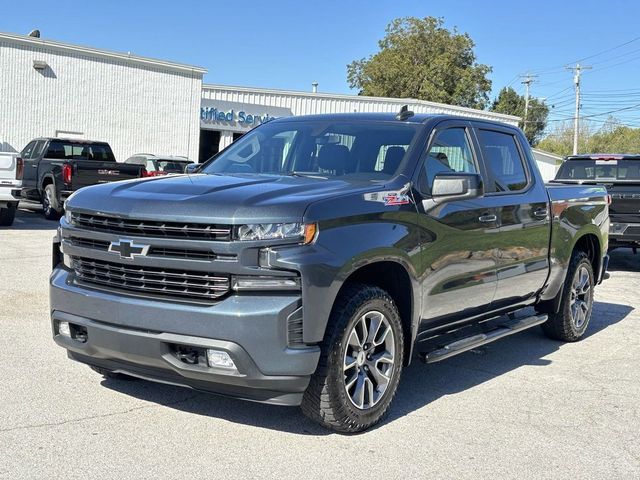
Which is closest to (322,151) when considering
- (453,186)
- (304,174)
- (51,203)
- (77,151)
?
(304,174)

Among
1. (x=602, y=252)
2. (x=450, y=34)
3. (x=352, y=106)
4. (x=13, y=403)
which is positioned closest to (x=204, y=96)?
(x=352, y=106)

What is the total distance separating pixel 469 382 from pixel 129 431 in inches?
107

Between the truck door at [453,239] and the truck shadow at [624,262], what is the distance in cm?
859

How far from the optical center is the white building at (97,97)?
78.4 ft

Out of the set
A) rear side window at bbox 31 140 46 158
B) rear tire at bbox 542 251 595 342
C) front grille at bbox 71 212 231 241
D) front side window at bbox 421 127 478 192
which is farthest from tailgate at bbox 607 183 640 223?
rear side window at bbox 31 140 46 158

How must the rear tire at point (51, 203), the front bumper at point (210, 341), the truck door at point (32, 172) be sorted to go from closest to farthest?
the front bumper at point (210, 341) < the rear tire at point (51, 203) < the truck door at point (32, 172)

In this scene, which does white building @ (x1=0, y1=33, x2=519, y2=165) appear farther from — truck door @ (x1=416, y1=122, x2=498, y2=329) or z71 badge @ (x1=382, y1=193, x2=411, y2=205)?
z71 badge @ (x1=382, y1=193, x2=411, y2=205)

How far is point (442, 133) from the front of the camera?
17.9 ft

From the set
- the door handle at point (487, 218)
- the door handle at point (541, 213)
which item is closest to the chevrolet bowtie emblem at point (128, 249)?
the door handle at point (487, 218)

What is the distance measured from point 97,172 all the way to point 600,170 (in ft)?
33.4

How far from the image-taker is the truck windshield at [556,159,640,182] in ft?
40.9

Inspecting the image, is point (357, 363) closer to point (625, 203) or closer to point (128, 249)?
point (128, 249)

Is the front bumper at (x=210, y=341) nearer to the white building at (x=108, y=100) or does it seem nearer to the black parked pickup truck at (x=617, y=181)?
the black parked pickup truck at (x=617, y=181)

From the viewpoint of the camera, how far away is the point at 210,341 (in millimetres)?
3869
